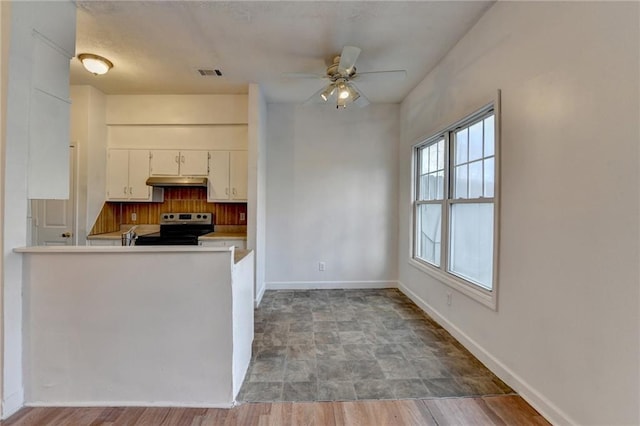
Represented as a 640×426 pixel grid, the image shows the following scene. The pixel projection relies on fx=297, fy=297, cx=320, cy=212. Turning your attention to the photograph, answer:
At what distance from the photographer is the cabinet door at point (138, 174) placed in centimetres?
409

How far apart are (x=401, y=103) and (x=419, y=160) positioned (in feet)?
3.30

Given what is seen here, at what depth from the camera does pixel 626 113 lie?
134cm

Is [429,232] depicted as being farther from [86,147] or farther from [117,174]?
[86,147]

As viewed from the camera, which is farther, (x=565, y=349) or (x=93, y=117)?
(x=93, y=117)

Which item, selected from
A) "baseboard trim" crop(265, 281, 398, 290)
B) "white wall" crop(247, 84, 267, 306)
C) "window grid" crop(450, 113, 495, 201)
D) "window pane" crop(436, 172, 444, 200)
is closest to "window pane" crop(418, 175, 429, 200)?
"window pane" crop(436, 172, 444, 200)

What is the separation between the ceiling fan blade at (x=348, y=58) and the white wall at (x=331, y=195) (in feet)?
5.22

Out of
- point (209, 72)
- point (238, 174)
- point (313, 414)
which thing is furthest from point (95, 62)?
point (313, 414)

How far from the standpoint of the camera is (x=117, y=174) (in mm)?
4094

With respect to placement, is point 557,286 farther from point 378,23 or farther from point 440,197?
point 378,23

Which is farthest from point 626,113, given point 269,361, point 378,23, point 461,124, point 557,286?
point 269,361

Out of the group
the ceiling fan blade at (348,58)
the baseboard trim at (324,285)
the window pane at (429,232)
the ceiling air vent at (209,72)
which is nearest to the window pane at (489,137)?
the window pane at (429,232)

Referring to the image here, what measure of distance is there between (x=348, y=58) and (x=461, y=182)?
5.22 ft

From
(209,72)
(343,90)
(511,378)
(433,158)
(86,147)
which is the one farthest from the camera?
(86,147)

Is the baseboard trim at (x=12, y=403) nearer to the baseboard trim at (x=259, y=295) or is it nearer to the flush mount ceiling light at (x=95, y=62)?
the baseboard trim at (x=259, y=295)
